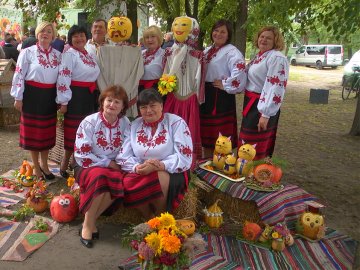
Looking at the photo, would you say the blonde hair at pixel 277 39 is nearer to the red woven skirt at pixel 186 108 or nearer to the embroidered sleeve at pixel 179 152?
the red woven skirt at pixel 186 108

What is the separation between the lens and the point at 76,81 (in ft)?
14.3

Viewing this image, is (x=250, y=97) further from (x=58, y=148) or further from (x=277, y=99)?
(x=58, y=148)

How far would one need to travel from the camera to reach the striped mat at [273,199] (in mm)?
3598

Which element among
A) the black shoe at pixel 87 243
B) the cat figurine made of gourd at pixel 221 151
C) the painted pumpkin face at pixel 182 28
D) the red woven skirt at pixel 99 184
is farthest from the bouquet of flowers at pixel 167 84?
the black shoe at pixel 87 243

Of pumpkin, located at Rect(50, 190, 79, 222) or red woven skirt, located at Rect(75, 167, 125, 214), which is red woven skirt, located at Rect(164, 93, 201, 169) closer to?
red woven skirt, located at Rect(75, 167, 125, 214)

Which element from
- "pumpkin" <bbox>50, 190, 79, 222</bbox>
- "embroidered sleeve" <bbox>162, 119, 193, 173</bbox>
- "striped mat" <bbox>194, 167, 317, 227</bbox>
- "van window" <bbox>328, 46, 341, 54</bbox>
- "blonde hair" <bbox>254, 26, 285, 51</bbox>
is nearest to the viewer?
"embroidered sleeve" <bbox>162, 119, 193, 173</bbox>

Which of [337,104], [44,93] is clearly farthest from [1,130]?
[337,104]

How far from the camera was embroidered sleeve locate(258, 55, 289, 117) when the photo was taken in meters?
3.87

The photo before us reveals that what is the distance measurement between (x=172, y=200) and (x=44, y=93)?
1866mm

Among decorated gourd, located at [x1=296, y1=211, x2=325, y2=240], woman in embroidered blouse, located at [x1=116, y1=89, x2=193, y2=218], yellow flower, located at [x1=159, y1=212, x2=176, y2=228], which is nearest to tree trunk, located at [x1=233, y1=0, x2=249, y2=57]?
woman in embroidered blouse, located at [x1=116, y1=89, x2=193, y2=218]

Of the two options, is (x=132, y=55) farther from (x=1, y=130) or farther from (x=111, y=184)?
(x=1, y=130)

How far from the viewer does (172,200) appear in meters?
3.44

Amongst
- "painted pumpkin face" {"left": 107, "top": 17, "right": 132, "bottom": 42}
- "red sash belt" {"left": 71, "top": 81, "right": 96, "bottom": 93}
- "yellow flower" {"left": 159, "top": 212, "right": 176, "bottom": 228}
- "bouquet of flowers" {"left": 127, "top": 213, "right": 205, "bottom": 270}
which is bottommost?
"bouquet of flowers" {"left": 127, "top": 213, "right": 205, "bottom": 270}

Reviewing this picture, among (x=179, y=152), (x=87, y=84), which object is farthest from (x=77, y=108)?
(x=179, y=152)
